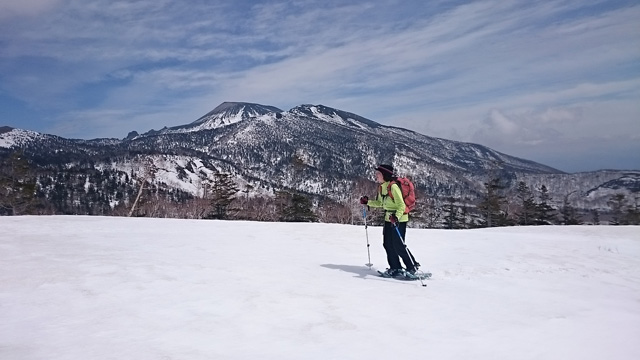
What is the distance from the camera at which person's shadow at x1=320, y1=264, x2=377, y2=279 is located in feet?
31.4

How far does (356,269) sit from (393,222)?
1.87 m

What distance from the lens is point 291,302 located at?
677 cm

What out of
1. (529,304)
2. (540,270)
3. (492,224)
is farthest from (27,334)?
(492,224)

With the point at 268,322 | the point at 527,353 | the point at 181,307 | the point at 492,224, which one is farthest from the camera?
the point at 492,224

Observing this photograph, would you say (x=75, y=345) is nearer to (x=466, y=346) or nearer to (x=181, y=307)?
(x=181, y=307)

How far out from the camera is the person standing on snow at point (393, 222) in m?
9.09

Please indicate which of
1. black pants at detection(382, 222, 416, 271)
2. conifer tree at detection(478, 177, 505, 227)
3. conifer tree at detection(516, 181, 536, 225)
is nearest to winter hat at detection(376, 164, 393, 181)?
black pants at detection(382, 222, 416, 271)

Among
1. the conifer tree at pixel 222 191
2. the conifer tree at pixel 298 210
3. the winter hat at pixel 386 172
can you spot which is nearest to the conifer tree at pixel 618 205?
the conifer tree at pixel 298 210

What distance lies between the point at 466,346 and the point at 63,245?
9.99 metres

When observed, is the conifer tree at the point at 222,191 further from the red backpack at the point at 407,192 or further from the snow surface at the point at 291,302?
the red backpack at the point at 407,192

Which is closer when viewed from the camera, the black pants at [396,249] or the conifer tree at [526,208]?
the black pants at [396,249]

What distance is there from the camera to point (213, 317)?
5.86 metres

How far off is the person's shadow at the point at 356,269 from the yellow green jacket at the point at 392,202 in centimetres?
140

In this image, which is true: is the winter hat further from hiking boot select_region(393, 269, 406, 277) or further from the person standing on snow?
hiking boot select_region(393, 269, 406, 277)
